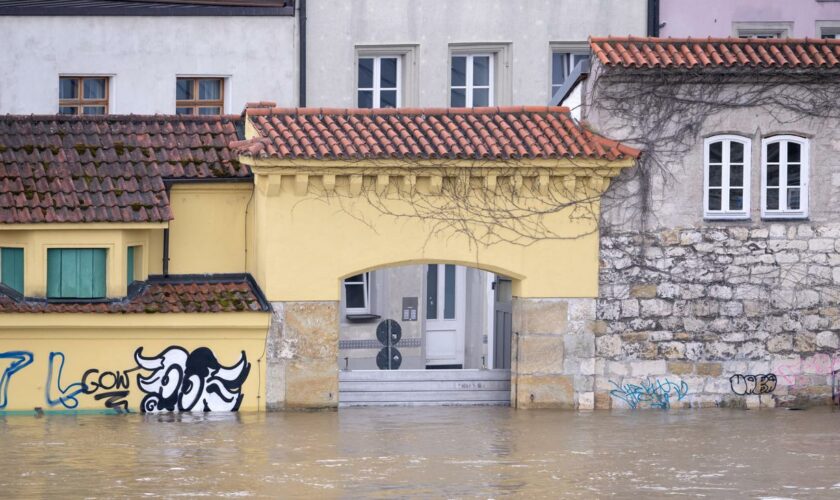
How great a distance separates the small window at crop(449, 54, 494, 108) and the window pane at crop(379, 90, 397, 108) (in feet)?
3.47

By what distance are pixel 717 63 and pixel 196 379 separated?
8.50m

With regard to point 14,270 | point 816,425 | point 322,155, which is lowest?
point 816,425

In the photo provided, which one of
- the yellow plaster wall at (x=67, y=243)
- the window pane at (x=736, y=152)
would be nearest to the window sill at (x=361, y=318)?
the yellow plaster wall at (x=67, y=243)

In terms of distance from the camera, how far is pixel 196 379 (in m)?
25.8

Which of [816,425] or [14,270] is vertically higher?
[14,270]

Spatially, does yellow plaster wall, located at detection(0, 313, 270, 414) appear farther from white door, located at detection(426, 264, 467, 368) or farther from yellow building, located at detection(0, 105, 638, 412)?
white door, located at detection(426, 264, 467, 368)

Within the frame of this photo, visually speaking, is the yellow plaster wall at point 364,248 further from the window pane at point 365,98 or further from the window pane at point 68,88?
the window pane at point 68,88

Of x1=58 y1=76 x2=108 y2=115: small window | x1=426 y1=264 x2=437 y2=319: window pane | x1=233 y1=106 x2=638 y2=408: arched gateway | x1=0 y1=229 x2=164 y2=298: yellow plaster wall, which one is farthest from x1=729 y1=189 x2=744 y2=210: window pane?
x1=58 y1=76 x2=108 y2=115: small window

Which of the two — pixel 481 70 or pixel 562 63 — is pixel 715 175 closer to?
pixel 562 63

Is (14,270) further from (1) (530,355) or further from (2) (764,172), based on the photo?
(2) (764,172)

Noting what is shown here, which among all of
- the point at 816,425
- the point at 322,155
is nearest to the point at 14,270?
the point at 322,155

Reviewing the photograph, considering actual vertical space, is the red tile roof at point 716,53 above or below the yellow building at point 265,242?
above

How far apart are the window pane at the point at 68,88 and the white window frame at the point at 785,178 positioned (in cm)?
1337

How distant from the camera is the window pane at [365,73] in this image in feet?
113
